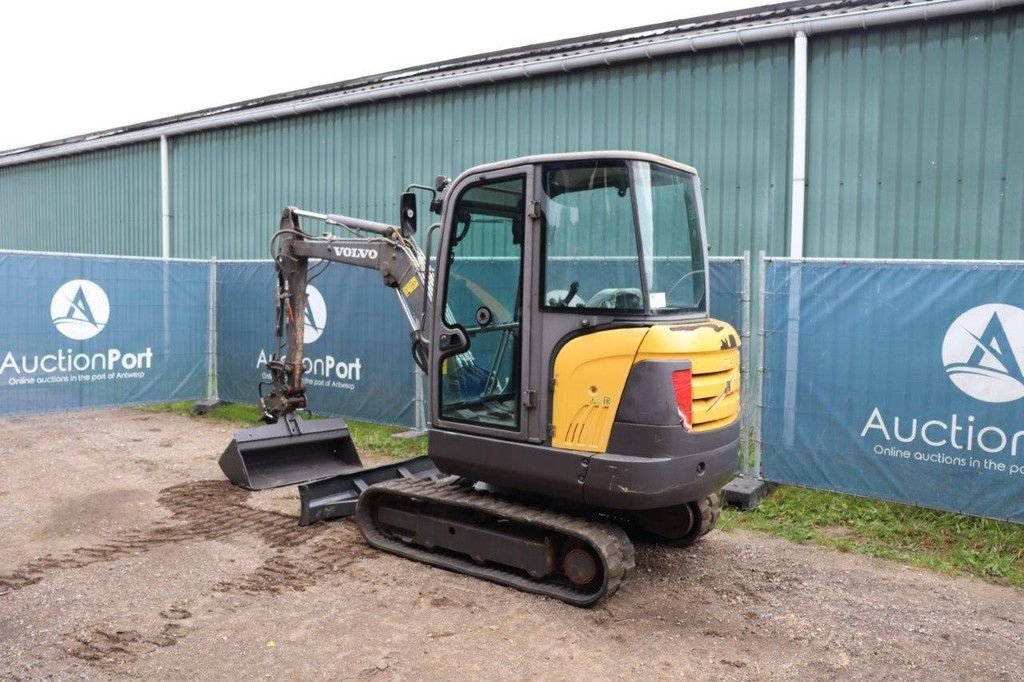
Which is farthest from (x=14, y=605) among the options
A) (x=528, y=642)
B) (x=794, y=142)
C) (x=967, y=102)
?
(x=967, y=102)

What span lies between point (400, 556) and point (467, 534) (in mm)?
638

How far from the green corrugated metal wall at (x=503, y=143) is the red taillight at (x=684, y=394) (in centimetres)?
492

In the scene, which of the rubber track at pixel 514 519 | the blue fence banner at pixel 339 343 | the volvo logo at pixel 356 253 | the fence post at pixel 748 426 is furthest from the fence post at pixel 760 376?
the blue fence banner at pixel 339 343

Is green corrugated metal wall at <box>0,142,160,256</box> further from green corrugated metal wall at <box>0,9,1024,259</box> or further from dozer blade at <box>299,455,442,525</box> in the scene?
dozer blade at <box>299,455,442,525</box>

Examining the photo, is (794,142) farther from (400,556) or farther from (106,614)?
(106,614)

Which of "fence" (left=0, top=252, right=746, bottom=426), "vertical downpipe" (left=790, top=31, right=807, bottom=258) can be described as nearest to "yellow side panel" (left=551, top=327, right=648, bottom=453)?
"vertical downpipe" (left=790, top=31, right=807, bottom=258)

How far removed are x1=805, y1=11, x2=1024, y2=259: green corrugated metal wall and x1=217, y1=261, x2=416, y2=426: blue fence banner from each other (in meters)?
5.20

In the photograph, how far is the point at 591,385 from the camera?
4875mm

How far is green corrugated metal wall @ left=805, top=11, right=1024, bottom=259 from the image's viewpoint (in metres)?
7.90

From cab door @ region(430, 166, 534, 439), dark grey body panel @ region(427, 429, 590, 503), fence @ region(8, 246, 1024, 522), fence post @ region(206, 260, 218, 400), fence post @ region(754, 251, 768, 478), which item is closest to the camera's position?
dark grey body panel @ region(427, 429, 590, 503)

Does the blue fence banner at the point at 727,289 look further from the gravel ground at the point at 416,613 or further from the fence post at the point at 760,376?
the gravel ground at the point at 416,613

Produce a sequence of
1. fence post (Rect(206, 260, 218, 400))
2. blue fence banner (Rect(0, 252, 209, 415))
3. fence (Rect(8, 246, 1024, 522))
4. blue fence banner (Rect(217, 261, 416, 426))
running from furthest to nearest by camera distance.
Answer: fence post (Rect(206, 260, 218, 400)) → blue fence banner (Rect(217, 261, 416, 426)) → blue fence banner (Rect(0, 252, 209, 415)) → fence (Rect(8, 246, 1024, 522))

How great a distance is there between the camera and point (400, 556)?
5.78m

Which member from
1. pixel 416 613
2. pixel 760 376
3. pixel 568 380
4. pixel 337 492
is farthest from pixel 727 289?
pixel 416 613
